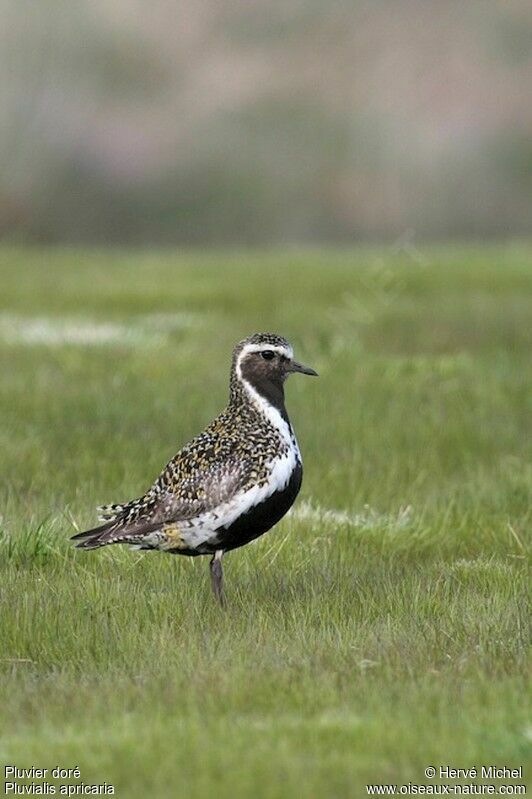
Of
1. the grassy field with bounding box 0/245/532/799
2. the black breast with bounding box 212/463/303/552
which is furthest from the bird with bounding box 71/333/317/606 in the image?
the grassy field with bounding box 0/245/532/799

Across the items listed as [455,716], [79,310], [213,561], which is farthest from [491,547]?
[79,310]

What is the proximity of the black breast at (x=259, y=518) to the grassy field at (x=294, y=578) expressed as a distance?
13.5 inches

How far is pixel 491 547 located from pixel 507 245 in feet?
75.9

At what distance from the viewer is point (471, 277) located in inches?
973

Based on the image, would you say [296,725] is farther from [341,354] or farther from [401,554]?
[341,354]

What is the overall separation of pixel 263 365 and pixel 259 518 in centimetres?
90

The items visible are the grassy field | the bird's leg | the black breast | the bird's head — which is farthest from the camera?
the bird's head

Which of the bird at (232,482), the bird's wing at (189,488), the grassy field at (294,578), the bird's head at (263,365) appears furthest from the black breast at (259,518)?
the bird's head at (263,365)

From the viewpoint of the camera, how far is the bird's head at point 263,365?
771 cm

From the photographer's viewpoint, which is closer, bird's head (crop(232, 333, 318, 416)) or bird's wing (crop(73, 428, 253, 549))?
bird's wing (crop(73, 428, 253, 549))

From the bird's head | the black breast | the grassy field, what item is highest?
the bird's head

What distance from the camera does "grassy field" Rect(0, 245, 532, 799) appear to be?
211 inches

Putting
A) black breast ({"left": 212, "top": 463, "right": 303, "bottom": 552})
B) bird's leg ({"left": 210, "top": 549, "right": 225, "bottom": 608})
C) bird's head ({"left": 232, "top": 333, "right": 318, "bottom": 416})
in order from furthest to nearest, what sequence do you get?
bird's head ({"left": 232, "top": 333, "right": 318, "bottom": 416}) → bird's leg ({"left": 210, "top": 549, "right": 225, "bottom": 608}) → black breast ({"left": 212, "top": 463, "right": 303, "bottom": 552})

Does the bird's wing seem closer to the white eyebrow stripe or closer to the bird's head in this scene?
A: the bird's head
